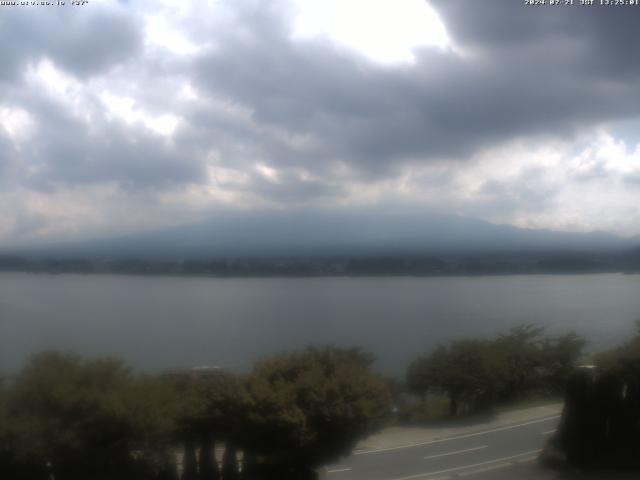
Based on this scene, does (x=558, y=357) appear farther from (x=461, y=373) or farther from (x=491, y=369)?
(x=461, y=373)

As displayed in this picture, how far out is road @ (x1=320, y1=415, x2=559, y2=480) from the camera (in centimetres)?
998

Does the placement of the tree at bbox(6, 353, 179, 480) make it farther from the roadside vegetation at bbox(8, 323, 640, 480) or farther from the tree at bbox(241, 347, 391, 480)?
the tree at bbox(241, 347, 391, 480)

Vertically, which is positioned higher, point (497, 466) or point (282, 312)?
point (282, 312)

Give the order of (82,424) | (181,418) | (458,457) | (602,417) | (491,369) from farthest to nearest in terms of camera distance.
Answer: (491,369) → (458,457) → (602,417) → (181,418) → (82,424)

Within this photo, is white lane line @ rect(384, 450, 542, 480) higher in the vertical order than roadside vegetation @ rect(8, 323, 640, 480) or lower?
lower

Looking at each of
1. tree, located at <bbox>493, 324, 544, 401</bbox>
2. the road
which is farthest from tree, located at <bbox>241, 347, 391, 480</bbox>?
tree, located at <bbox>493, 324, 544, 401</bbox>

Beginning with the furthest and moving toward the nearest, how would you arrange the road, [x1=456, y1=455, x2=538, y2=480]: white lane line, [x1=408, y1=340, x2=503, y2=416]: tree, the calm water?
1. [x1=408, y1=340, x2=503, y2=416]: tree
2. the calm water
3. the road
4. [x1=456, y1=455, x2=538, y2=480]: white lane line

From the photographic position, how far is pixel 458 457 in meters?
11.0

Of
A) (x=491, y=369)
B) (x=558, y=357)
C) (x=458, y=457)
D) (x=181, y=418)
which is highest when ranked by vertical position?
(x=181, y=418)

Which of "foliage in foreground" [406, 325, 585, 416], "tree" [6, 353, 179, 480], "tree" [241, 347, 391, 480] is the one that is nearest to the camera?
"tree" [6, 353, 179, 480]

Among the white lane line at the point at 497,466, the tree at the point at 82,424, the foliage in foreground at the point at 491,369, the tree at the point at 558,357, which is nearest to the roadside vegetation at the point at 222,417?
the tree at the point at 82,424

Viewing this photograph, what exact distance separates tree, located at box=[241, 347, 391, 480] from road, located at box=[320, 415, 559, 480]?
940 mm

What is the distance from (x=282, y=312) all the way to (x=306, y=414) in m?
18.4

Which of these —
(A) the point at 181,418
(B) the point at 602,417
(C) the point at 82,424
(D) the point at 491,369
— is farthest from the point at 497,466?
(D) the point at 491,369
